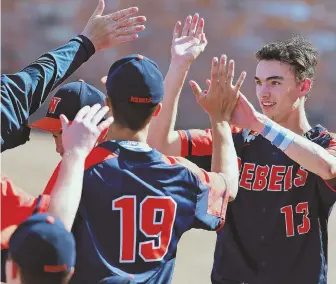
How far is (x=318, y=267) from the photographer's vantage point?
4.00 meters

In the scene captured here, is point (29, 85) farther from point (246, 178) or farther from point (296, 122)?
point (296, 122)

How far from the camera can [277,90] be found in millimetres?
4254

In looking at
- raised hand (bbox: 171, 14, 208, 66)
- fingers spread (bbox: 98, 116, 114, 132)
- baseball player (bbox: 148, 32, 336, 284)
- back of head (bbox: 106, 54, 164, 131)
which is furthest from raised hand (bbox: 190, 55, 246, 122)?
fingers spread (bbox: 98, 116, 114, 132)

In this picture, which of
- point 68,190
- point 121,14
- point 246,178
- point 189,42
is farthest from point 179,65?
point 68,190

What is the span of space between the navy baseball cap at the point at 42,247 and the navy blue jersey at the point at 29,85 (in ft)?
3.07

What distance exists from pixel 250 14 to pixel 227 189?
1196cm

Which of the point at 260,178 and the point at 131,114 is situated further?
the point at 260,178

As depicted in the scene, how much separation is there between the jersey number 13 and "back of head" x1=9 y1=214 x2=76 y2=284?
0.58 metres

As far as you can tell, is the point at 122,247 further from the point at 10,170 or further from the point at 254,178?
the point at 10,170

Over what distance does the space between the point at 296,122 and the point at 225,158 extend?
44.4 inches

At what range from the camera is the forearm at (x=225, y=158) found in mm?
3250

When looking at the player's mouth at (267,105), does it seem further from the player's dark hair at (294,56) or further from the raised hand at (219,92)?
the raised hand at (219,92)

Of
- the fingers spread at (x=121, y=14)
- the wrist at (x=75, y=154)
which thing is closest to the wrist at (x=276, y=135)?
the fingers spread at (x=121, y=14)

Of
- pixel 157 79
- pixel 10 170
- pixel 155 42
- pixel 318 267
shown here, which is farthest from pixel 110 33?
pixel 155 42
